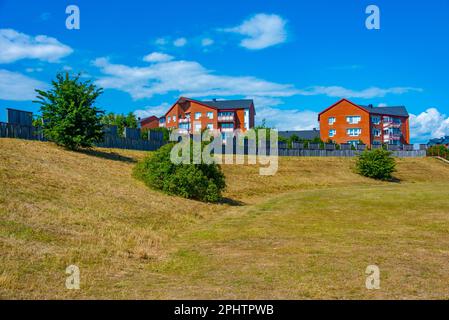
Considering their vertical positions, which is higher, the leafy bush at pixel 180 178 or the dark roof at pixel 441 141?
the dark roof at pixel 441 141

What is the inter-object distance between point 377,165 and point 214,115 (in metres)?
52.6

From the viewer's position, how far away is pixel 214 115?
102812mm

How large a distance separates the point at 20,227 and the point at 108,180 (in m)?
13.4

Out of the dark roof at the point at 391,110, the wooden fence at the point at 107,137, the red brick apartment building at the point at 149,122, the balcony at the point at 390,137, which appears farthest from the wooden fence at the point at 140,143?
the red brick apartment building at the point at 149,122

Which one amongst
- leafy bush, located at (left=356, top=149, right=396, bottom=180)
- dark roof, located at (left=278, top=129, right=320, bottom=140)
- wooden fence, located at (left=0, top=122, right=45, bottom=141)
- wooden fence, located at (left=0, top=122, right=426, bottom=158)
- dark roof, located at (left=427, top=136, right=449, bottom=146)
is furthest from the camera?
dark roof, located at (left=427, top=136, right=449, bottom=146)

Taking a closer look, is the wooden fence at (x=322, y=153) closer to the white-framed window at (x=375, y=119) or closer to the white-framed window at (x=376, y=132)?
the white-framed window at (x=376, y=132)

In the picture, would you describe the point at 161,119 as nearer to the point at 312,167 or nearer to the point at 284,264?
the point at 312,167

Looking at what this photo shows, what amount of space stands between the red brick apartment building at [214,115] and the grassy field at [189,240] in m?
70.8

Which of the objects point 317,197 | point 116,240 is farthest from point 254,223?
point 317,197

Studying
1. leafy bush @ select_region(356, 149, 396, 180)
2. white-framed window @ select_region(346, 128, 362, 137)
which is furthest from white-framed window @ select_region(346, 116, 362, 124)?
leafy bush @ select_region(356, 149, 396, 180)

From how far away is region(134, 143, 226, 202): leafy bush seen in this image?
28.7 metres

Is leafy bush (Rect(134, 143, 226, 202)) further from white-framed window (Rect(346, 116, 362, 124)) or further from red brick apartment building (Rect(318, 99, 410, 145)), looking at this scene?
white-framed window (Rect(346, 116, 362, 124))

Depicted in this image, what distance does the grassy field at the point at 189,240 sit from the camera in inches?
385

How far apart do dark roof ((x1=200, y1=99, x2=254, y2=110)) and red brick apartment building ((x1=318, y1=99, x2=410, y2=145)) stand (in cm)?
1830
